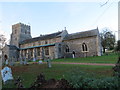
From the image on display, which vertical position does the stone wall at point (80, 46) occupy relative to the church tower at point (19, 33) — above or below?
below

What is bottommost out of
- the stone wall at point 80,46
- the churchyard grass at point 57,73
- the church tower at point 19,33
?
the churchyard grass at point 57,73

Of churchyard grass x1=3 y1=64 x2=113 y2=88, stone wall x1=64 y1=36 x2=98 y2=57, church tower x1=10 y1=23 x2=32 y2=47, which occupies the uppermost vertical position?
church tower x1=10 y1=23 x2=32 y2=47

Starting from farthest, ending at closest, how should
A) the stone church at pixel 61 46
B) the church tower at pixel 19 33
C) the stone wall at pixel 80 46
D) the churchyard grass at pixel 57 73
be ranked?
1. the church tower at pixel 19 33
2. the stone church at pixel 61 46
3. the stone wall at pixel 80 46
4. the churchyard grass at pixel 57 73

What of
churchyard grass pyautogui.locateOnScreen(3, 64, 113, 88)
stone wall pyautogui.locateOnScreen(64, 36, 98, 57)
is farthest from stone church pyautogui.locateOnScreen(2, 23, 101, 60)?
churchyard grass pyautogui.locateOnScreen(3, 64, 113, 88)

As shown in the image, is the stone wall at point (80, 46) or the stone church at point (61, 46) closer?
the stone wall at point (80, 46)

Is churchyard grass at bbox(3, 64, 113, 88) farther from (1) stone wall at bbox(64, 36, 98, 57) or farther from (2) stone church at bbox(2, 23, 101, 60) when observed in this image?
(1) stone wall at bbox(64, 36, 98, 57)

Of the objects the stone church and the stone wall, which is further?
the stone church

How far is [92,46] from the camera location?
27672 mm

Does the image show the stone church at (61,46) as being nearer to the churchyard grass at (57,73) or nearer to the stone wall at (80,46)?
the stone wall at (80,46)

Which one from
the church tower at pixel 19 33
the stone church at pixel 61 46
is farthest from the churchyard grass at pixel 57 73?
the church tower at pixel 19 33

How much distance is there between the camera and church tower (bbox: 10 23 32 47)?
4613 centimetres

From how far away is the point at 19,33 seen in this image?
151ft

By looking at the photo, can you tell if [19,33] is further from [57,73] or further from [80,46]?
[57,73]

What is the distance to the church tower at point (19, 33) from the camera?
46.1 metres
